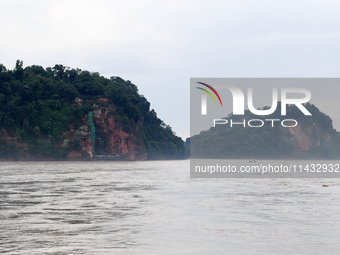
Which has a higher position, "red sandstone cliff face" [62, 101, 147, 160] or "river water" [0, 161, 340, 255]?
"red sandstone cliff face" [62, 101, 147, 160]

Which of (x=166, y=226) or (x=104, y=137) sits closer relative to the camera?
(x=166, y=226)

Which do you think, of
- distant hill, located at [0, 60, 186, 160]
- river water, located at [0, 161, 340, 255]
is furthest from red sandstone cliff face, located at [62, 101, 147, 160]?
river water, located at [0, 161, 340, 255]

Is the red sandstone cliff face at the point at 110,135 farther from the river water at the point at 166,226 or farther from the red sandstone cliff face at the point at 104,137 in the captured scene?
the river water at the point at 166,226

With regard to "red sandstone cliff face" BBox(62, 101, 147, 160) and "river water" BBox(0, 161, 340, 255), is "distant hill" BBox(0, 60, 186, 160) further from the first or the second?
"river water" BBox(0, 161, 340, 255)

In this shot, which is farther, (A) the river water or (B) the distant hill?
(B) the distant hill

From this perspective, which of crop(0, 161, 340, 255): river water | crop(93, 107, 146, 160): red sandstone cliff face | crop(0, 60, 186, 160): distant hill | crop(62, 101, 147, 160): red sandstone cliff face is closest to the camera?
crop(0, 161, 340, 255): river water

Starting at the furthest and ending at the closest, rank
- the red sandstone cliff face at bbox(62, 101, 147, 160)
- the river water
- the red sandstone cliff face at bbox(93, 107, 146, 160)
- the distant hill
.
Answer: the red sandstone cliff face at bbox(93, 107, 146, 160)
the red sandstone cliff face at bbox(62, 101, 147, 160)
the distant hill
the river water

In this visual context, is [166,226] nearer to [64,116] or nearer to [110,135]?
[64,116]

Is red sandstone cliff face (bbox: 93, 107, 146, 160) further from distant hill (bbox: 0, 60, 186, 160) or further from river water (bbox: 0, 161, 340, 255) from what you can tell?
river water (bbox: 0, 161, 340, 255)

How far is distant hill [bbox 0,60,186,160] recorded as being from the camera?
129m

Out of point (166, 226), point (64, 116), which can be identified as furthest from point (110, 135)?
point (166, 226)

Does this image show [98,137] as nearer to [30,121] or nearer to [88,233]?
[30,121]

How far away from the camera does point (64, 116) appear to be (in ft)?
456

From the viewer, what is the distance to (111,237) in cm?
1377
